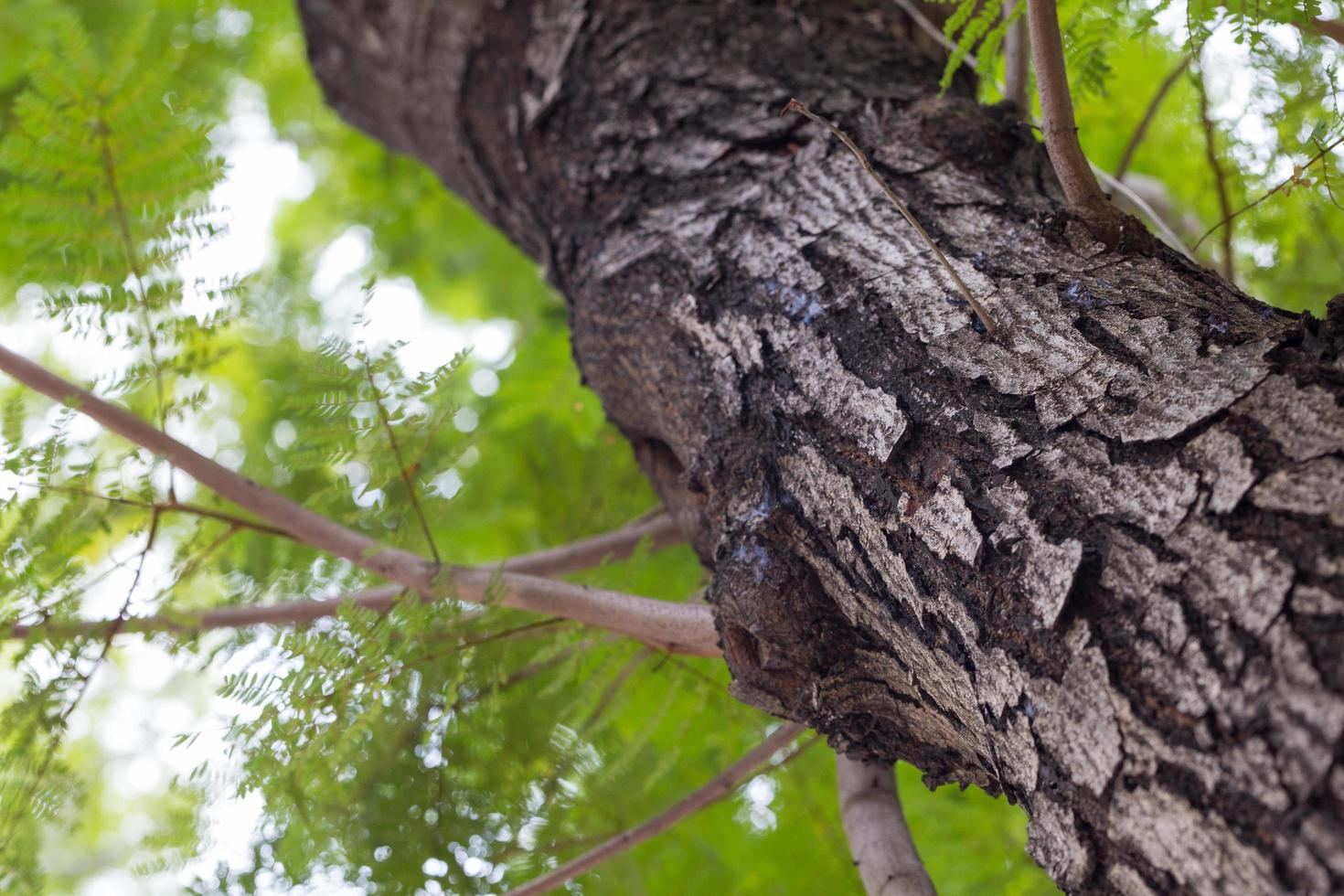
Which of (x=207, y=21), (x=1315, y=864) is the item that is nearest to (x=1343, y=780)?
(x=1315, y=864)

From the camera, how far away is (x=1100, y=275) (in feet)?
3.70

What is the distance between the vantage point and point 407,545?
5.07ft

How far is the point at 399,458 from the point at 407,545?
0.55 ft

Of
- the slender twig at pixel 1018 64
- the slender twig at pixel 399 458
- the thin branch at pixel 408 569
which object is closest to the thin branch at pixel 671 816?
the thin branch at pixel 408 569

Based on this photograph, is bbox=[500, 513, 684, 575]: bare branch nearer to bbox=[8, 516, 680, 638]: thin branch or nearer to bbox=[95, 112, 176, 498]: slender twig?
bbox=[8, 516, 680, 638]: thin branch

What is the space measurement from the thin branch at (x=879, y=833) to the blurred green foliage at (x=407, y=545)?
34cm

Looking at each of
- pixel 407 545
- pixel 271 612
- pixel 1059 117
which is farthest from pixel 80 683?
pixel 1059 117

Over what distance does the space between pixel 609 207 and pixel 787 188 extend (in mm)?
376

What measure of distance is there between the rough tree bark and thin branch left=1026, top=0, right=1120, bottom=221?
0.13 ft

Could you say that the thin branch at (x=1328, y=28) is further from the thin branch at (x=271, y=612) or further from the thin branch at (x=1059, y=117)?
the thin branch at (x=271, y=612)

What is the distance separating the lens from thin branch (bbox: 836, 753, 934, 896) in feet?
4.33

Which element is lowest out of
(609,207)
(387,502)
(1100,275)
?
(1100,275)

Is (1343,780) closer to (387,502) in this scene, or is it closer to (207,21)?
(387,502)

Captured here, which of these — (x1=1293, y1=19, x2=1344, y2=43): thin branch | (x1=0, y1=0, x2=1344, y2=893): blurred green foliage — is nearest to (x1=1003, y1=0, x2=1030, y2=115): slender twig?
(x1=0, y1=0, x2=1344, y2=893): blurred green foliage
